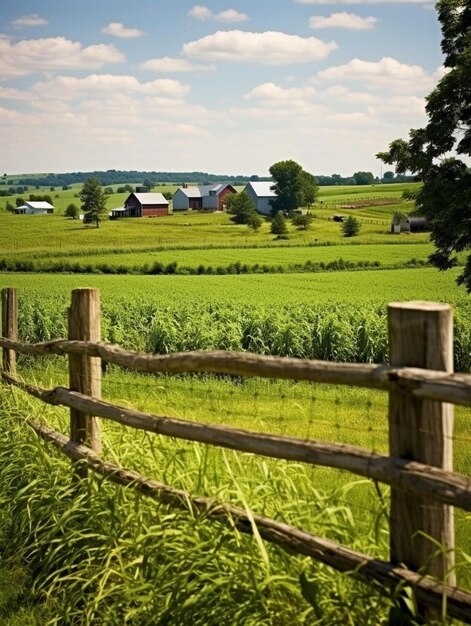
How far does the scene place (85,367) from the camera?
6125 mm

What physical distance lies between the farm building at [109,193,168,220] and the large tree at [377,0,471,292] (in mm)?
100660

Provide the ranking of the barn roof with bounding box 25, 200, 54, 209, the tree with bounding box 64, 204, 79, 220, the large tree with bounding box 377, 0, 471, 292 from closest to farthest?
the large tree with bounding box 377, 0, 471, 292, the tree with bounding box 64, 204, 79, 220, the barn roof with bounding box 25, 200, 54, 209

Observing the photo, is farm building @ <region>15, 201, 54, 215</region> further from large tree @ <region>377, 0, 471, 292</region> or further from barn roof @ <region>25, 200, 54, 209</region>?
large tree @ <region>377, 0, 471, 292</region>

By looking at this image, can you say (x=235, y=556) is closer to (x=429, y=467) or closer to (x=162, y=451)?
(x=429, y=467)

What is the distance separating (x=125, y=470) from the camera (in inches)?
207

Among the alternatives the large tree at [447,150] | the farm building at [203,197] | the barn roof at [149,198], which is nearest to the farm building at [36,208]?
the barn roof at [149,198]

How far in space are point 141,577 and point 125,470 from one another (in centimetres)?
107

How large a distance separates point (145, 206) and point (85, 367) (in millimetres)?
120791

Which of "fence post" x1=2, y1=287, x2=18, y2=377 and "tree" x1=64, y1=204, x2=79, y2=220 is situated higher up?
"tree" x1=64, y1=204, x2=79, y2=220

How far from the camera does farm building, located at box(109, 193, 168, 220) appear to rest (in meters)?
125

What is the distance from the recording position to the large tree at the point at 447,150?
23547 mm

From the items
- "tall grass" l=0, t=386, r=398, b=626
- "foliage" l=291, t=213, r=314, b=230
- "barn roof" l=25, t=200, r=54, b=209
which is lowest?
"tall grass" l=0, t=386, r=398, b=626

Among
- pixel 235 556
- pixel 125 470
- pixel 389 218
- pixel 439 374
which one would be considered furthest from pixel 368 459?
pixel 389 218

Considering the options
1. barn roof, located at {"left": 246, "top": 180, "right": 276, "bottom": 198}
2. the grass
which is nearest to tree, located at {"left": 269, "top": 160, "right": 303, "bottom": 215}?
barn roof, located at {"left": 246, "top": 180, "right": 276, "bottom": 198}
